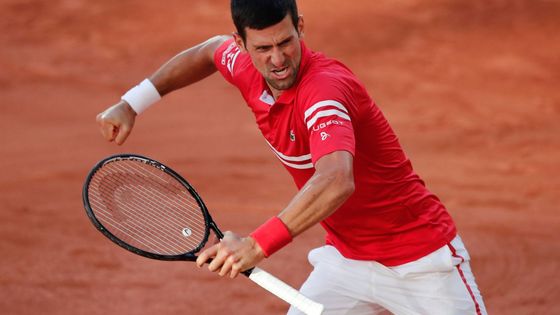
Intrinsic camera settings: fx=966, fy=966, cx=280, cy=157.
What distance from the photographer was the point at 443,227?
15.6 feet

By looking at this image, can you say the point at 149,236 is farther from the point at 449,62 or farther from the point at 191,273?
the point at 449,62

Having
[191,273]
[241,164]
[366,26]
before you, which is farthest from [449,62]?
[191,273]

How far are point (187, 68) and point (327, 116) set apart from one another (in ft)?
5.30

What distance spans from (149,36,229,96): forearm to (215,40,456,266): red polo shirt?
0.38m

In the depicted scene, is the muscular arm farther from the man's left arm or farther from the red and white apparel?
the red and white apparel

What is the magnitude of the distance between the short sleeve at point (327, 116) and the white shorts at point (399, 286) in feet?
3.08

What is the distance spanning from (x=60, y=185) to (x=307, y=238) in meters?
2.52

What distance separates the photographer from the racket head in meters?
4.80

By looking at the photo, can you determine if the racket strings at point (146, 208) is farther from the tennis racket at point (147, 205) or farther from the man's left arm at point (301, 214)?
the man's left arm at point (301, 214)

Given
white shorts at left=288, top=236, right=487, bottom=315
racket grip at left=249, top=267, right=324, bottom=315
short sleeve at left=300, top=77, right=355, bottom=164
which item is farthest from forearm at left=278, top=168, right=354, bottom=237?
white shorts at left=288, top=236, right=487, bottom=315

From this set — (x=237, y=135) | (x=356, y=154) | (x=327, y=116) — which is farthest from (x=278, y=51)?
(x=237, y=135)

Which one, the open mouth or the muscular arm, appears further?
the open mouth

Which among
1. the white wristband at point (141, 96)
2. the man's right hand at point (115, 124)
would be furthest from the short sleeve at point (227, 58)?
the man's right hand at point (115, 124)

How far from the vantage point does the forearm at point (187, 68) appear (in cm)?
537
